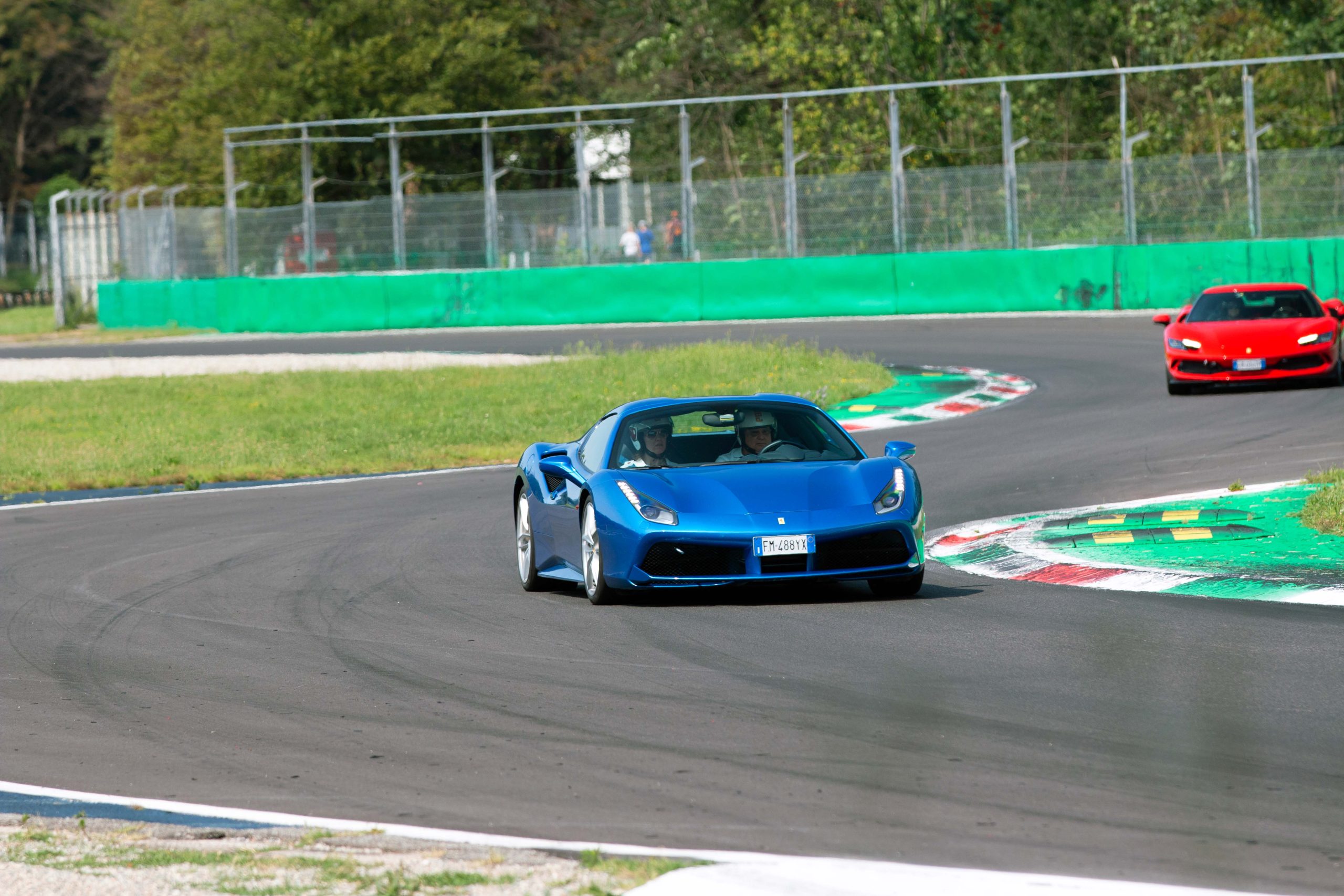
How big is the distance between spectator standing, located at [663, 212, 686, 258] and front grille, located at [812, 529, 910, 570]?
2968 cm

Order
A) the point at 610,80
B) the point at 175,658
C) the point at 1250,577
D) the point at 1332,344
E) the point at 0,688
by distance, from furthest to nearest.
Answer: the point at 610,80
the point at 1332,344
the point at 1250,577
the point at 175,658
the point at 0,688

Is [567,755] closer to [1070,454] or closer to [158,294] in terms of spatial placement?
[1070,454]

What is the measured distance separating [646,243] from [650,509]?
3047 centimetres

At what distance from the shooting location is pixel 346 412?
23.6 m

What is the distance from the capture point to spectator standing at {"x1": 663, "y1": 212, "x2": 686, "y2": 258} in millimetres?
39156

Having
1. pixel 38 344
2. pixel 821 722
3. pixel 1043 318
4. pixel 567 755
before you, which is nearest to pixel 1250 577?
pixel 821 722

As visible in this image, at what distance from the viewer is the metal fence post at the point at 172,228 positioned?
143ft

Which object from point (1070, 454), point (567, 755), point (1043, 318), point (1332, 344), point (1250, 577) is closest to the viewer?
Answer: point (567, 755)

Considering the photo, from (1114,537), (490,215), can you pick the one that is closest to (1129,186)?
(490,215)

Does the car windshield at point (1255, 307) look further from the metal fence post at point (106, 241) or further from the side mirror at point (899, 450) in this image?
the metal fence post at point (106, 241)

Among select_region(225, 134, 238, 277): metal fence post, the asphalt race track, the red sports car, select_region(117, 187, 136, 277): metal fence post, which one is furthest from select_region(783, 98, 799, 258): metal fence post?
the asphalt race track

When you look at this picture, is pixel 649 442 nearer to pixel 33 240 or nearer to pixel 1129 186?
pixel 1129 186

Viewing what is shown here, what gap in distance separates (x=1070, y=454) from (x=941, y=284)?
20.6 meters

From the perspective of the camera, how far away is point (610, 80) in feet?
209
